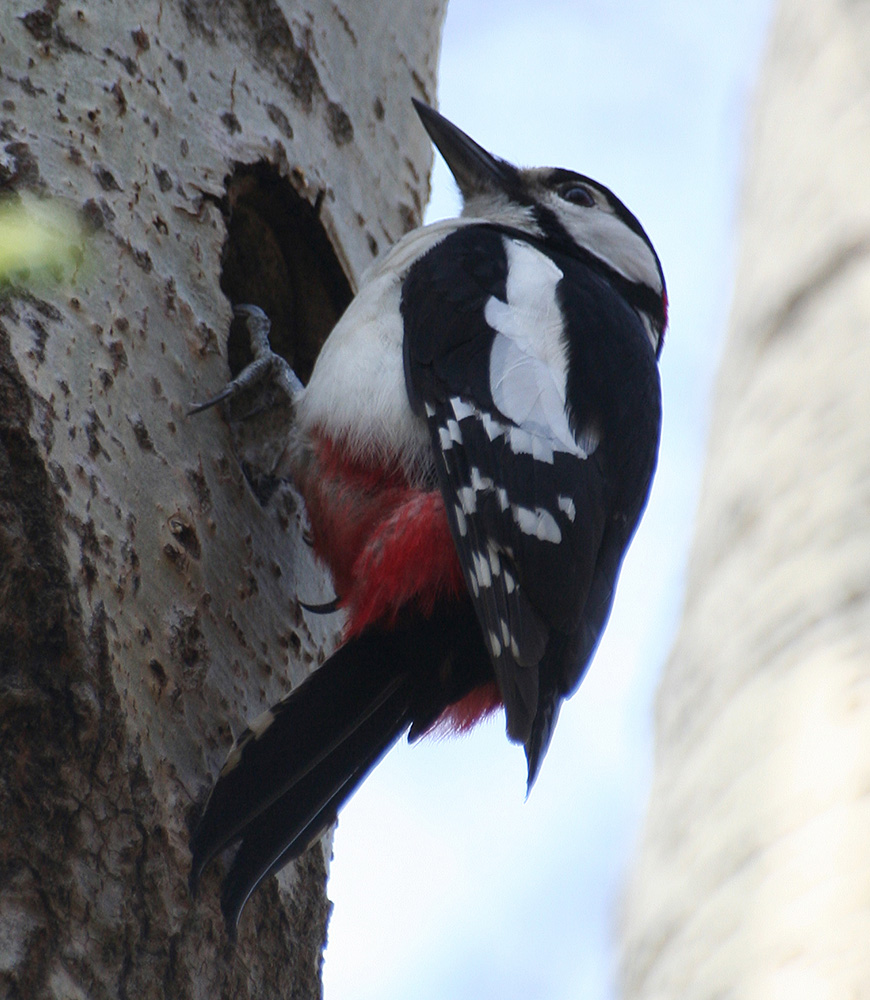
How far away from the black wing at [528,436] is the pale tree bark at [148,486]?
0.27 meters

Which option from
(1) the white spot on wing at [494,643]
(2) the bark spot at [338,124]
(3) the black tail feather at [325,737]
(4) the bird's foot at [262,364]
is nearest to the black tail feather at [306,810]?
(3) the black tail feather at [325,737]

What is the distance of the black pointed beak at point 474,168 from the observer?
2.84 metres

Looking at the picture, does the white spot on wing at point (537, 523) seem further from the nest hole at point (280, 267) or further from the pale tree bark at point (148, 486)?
the nest hole at point (280, 267)

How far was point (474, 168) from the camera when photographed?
2920 mm

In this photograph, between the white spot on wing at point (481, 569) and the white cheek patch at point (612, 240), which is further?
the white cheek patch at point (612, 240)

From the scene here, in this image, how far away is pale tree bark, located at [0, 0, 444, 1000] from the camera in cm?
140

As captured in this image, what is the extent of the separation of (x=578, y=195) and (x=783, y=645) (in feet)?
6.20

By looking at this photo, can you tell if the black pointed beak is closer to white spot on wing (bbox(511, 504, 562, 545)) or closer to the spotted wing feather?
the spotted wing feather

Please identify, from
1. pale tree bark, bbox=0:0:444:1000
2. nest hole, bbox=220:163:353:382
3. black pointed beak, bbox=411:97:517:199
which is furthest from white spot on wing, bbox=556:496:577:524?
black pointed beak, bbox=411:97:517:199

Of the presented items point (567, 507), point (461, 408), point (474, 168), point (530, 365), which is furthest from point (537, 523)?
point (474, 168)

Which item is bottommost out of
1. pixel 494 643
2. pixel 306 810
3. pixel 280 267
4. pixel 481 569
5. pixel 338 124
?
Result: pixel 306 810

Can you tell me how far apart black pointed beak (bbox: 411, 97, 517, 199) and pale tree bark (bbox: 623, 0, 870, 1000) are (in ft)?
3.47

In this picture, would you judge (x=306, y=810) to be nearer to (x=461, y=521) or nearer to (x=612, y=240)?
(x=461, y=521)

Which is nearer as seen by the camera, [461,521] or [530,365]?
[461,521]
